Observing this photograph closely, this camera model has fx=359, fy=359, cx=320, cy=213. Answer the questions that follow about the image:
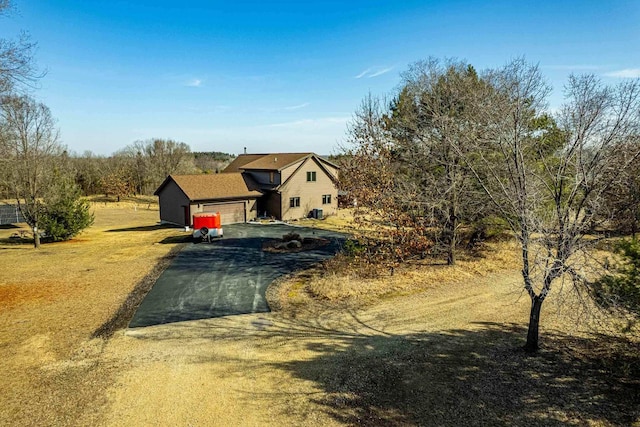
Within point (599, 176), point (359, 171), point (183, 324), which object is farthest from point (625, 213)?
point (183, 324)

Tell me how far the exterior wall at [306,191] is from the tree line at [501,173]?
46.2 feet

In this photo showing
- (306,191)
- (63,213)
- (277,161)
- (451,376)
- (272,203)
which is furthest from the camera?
(277,161)

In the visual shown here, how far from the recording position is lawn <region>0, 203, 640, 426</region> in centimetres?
707

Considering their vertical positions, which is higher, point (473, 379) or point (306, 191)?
point (306, 191)

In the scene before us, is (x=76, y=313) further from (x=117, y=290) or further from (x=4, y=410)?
(x=4, y=410)

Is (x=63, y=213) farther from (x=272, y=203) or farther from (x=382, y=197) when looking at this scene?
(x=382, y=197)

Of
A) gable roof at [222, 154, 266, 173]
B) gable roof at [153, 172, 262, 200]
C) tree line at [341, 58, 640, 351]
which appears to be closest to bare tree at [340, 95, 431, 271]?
tree line at [341, 58, 640, 351]

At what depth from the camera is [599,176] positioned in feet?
24.7

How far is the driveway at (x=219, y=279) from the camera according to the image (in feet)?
42.0

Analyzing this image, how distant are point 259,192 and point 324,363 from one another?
26.8 meters

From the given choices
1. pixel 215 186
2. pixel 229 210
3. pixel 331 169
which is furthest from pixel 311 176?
pixel 215 186

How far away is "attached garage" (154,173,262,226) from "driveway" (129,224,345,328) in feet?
20.2

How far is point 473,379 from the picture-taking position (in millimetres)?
8086

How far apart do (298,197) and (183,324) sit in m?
23.8
